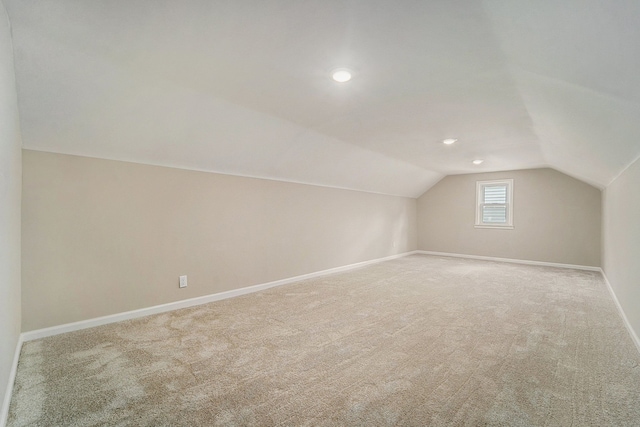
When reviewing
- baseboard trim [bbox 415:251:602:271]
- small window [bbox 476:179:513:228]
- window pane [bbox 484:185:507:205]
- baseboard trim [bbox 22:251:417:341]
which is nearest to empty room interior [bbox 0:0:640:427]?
baseboard trim [bbox 22:251:417:341]

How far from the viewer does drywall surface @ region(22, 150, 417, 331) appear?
97.0 inches

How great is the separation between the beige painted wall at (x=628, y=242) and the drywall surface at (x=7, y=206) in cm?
443

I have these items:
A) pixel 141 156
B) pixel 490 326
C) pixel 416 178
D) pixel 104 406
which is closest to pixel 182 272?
pixel 141 156

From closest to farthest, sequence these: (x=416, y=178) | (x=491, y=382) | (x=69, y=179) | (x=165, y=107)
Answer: (x=491, y=382) < (x=165, y=107) < (x=69, y=179) < (x=416, y=178)

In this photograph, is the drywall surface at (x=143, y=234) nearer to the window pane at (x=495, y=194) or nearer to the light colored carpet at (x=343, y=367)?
the light colored carpet at (x=343, y=367)

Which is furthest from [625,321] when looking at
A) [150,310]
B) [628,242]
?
[150,310]

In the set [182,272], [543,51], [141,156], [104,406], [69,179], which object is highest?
[543,51]

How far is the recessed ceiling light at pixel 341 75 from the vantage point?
6.40 feet

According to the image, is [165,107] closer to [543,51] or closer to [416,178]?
[543,51]

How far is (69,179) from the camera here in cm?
258

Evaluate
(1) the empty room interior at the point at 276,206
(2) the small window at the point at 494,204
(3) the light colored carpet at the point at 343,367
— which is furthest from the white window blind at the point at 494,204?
(3) the light colored carpet at the point at 343,367

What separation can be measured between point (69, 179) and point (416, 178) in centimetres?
579

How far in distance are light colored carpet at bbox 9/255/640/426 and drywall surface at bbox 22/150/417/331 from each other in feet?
1.06

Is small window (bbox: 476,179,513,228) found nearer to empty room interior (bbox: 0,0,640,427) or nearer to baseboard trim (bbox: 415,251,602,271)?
baseboard trim (bbox: 415,251,602,271)
